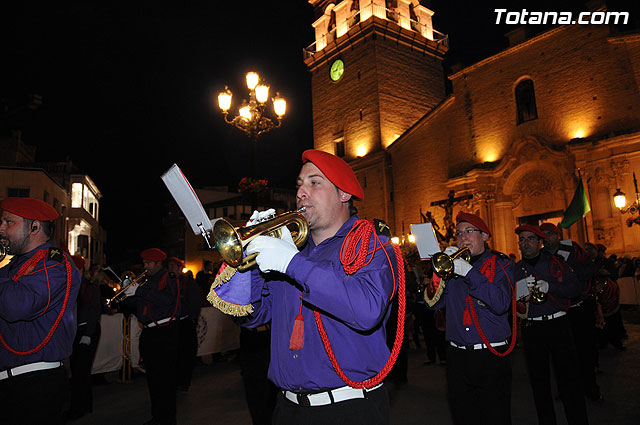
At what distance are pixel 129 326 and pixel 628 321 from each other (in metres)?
15.9

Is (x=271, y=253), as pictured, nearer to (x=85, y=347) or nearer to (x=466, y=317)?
(x=466, y=317)

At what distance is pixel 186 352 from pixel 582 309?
23.9ft

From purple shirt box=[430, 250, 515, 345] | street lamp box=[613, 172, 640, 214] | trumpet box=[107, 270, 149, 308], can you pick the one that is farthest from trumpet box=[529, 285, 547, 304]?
street lamp box=[613, 172, 640, 214]

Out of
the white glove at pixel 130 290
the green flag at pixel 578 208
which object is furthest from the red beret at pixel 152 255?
the green flag at pixel 578 208

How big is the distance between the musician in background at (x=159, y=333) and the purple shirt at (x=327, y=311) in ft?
13.3

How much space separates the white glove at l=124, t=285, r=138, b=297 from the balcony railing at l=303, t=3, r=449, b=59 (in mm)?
26905

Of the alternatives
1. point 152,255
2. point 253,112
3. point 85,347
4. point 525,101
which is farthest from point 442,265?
point 525,101

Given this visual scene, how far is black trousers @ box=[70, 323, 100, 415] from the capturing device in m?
6.82

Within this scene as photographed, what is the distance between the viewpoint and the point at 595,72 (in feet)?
65.7

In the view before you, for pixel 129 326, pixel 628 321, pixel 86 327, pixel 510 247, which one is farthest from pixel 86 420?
pixel 510 247

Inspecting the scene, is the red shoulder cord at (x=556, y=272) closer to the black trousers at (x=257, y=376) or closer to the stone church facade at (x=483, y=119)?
the black trousers at (x=257, y=376)

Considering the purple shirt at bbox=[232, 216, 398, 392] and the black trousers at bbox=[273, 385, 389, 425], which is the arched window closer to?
the purple shirt at bbox=[232, 216, 398, 392]

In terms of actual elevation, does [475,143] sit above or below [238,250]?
above

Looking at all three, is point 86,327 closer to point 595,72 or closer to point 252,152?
Answer: point 252,152
